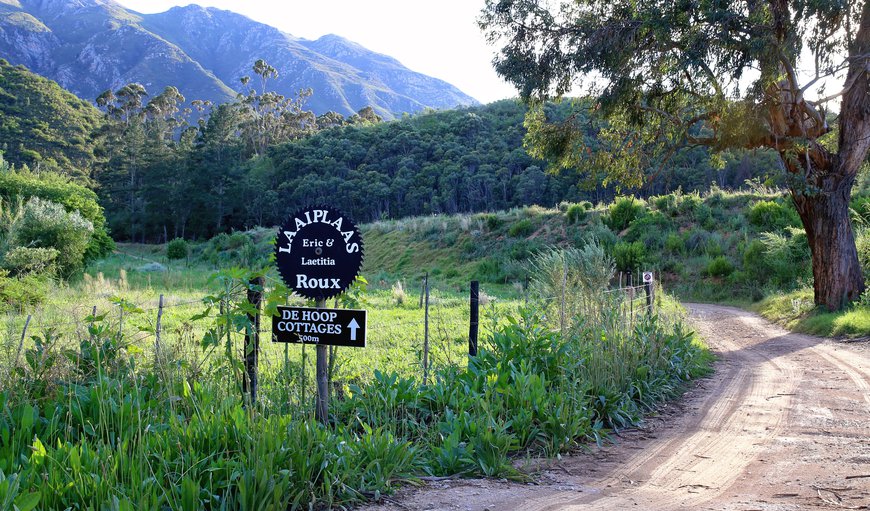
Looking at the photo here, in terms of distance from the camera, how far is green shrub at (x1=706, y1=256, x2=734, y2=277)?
27.6 m

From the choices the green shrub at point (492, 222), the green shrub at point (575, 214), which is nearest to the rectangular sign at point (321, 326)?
the green shrub at point (575, 214)

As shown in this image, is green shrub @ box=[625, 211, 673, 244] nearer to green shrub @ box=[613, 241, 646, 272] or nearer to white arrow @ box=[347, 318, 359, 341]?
green shrub @ box=[613, 241, 646, 272]

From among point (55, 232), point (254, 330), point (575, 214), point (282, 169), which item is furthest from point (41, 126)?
point (254, 330)

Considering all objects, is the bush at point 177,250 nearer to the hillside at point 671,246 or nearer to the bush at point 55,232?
the hillside at point 671,246

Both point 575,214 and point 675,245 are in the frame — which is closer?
point 675,245

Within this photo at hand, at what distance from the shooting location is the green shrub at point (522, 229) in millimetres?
38719

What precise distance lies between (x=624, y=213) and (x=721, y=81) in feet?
67.8

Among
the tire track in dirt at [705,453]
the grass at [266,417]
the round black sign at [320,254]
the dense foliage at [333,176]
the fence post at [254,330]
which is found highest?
the dense foliage at [333,176]

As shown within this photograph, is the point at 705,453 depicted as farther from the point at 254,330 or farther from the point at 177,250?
the point at 177,250

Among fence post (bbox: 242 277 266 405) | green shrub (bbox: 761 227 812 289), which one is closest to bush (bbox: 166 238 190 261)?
green shrub (bbox: 761 227 812 289)

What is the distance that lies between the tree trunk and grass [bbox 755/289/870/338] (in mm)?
508

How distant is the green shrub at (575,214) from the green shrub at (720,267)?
10.0 meters

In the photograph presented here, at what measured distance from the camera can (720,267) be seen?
27.8 metres

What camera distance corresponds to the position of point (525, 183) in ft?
211
